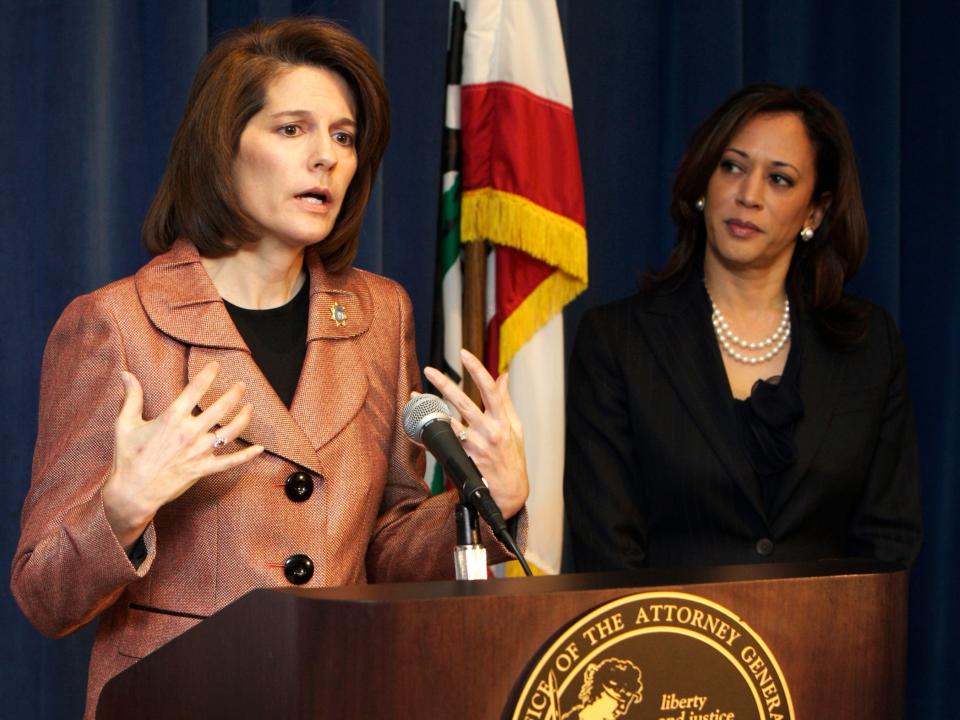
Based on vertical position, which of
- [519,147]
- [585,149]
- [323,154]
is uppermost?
[585,149]

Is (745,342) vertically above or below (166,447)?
above

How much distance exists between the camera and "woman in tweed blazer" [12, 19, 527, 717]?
168cm

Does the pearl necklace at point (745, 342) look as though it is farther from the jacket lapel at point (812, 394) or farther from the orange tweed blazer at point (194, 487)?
the orange tweed blazer at point (194, 487)

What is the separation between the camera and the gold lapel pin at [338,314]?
2051mm

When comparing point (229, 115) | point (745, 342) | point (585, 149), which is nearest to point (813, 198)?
point (745, 342)

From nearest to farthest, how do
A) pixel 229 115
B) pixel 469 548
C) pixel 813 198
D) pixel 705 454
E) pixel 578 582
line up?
pixel 578 582
pixel 469 548
pixel 229 115
pixel 705 454
pixel 813 198

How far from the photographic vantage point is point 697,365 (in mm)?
2855

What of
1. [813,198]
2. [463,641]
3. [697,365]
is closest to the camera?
[463,641]

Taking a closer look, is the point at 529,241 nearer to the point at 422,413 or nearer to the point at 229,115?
the point at 229,115

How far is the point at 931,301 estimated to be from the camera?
4.00m

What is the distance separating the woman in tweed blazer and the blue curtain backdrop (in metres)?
0.83

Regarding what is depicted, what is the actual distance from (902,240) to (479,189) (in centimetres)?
158

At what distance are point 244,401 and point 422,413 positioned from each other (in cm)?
52

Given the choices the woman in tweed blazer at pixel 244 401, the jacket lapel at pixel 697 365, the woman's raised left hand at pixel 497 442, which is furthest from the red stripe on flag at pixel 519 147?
the woman's raised left hand at pixel 497 442
